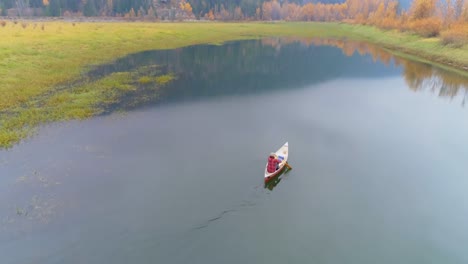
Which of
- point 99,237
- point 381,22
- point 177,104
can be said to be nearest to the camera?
point 99,237

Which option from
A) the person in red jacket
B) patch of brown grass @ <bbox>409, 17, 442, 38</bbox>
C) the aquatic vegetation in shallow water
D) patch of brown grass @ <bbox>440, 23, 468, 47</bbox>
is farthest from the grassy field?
the person in red jacket

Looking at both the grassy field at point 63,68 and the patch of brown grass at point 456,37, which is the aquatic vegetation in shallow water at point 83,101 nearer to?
the grassy field at point 63,68

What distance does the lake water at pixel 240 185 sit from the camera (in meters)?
15.9

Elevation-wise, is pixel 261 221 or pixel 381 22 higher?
pixel 381 22

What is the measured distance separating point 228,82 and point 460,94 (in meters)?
35.5

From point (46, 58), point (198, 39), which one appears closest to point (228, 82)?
point (46, 58)

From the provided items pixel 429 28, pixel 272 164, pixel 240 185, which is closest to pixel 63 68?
pixel 240 185

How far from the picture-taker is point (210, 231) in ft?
55.6

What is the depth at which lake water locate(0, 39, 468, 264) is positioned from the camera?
52.3ft

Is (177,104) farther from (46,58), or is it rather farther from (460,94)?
(460,94)

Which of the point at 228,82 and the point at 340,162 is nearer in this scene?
the point at 340,162

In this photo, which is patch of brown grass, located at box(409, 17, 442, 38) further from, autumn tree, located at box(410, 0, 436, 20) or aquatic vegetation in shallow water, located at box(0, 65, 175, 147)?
aquatic vegetation in shallow water, located at box(0, 65, 175, 147)

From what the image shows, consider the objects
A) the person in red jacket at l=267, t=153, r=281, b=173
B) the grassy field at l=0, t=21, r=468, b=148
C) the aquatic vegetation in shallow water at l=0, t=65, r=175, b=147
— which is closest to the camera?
the person in red jacket at l=267, t=153, r=281, b=173

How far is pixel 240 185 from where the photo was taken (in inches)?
827
